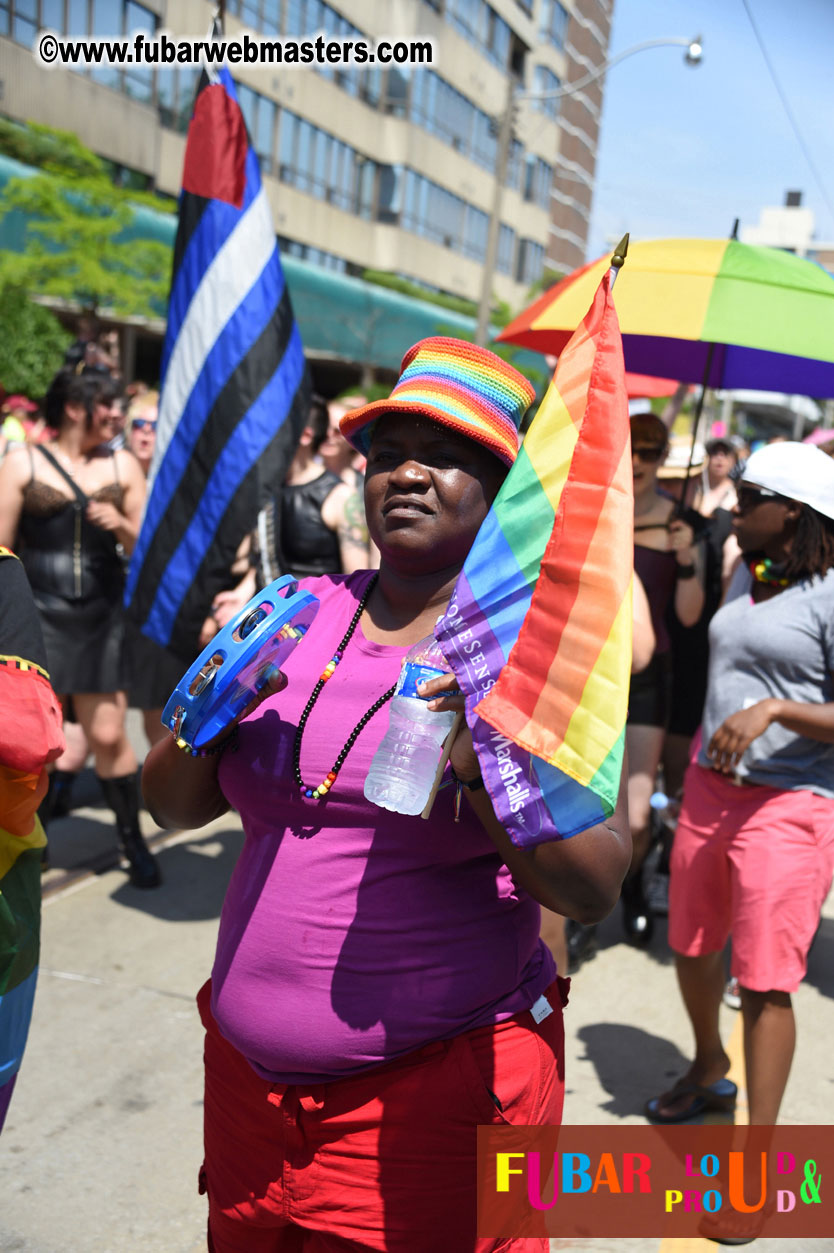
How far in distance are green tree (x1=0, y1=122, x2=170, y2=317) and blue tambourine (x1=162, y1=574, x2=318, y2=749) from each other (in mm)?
17593

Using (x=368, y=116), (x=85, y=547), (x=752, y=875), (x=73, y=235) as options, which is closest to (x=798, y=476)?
(x=752, y=875)

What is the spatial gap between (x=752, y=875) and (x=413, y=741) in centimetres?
196

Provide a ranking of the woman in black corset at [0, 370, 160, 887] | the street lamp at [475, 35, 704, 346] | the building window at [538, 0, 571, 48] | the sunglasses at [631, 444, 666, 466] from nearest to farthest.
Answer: the sunglasses at [631, 444, 666, 466] → the woman in black corset at [0, 370, 160, 887] → the street lamp at [475, 35, 704, 346] → the building window at [538, 0, 571, 48]

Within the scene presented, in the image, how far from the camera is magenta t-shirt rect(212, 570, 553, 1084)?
1.86 metres

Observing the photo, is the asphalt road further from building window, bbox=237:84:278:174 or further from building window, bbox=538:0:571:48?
building window, bbox=538:0:571:48

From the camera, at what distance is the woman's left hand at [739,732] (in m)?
3.28

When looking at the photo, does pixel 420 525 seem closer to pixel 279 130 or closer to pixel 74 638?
pixel 74 638

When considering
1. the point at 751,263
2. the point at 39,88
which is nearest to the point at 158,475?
the point at 751,263

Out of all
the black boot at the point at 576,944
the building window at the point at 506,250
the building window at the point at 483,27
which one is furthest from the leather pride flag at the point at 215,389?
the building window at the point at 506,250

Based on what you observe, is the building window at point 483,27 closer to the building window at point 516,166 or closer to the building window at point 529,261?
the building window at point 516,166

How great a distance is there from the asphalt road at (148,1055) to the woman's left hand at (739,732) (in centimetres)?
128

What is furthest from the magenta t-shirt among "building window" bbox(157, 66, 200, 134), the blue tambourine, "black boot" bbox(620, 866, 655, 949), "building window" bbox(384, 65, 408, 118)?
"building window" bbox(384, 65, 408, 118)

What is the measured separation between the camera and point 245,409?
198 inches

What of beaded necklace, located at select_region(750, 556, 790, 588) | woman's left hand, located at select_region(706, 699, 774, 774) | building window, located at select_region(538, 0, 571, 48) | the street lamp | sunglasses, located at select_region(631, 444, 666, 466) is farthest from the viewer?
building window, located at select_region(538, 0, 571, 48)
